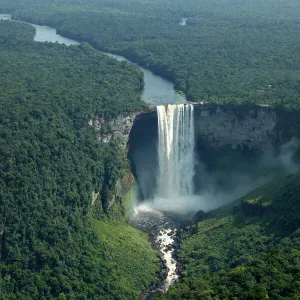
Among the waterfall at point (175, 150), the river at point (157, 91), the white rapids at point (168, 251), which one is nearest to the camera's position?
the white rapids at point (168, 251)

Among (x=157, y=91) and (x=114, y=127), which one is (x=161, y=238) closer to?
(x=114, y=127)

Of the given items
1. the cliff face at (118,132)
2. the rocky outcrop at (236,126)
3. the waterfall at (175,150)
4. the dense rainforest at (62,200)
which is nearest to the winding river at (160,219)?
the dense rainforest at (62,200)

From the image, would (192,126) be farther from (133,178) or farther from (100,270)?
(100,270)

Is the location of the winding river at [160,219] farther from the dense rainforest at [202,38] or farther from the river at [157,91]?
the dense rainforest at [202,38]

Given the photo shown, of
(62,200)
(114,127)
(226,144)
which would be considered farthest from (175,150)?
(62,200)

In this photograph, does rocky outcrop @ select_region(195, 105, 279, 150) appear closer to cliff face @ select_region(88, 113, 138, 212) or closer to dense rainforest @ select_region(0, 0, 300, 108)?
dense rainforest @ select_region(0, 0, 300, 108)

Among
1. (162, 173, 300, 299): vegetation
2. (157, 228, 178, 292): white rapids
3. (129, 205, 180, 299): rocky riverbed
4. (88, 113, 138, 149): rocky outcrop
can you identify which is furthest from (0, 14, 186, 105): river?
(157, 228, 178, 292): white rapids

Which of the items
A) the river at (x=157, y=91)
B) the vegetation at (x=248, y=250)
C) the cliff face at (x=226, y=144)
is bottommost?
the vegetation at (x=248, y=250)
